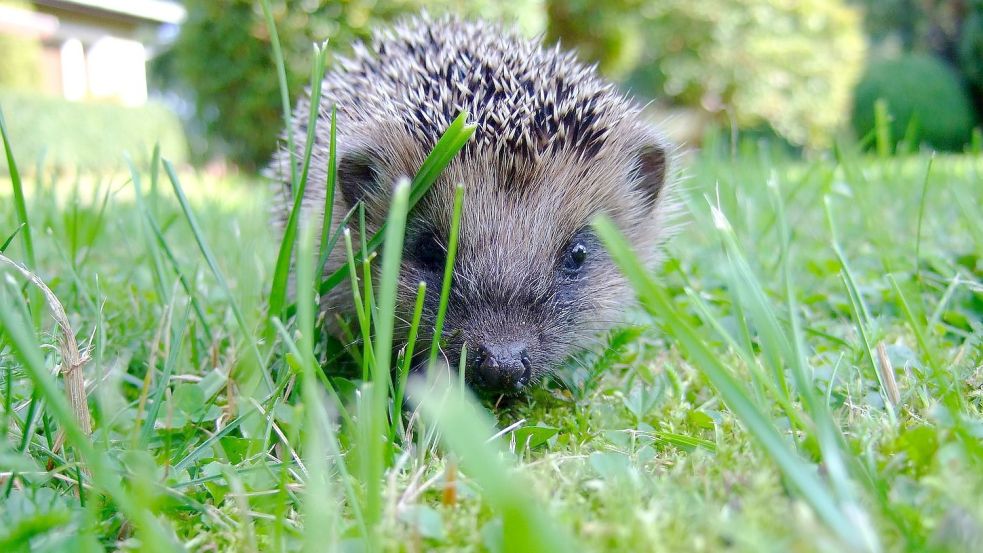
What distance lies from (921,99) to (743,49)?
20.1ft

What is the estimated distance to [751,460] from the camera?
1.11 metres

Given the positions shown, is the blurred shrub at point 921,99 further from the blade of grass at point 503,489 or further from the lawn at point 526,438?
the blade of grass at point 503,489

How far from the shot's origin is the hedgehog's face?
69.1 inches

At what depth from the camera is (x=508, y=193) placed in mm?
2045

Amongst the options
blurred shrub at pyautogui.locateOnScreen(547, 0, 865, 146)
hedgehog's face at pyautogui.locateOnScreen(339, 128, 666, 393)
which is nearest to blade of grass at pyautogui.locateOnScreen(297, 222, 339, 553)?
hedgehog's face at pyautogui.locateOnScreen(339, 128, 666, 393)

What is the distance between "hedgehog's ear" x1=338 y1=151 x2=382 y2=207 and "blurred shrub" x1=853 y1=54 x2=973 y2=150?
17431 mm

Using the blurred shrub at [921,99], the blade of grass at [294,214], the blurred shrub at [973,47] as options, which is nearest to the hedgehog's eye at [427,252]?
the blade of grass at [294,214]

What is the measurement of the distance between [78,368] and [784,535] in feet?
4.11

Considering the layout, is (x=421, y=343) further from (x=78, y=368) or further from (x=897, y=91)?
(x=897, y=91)

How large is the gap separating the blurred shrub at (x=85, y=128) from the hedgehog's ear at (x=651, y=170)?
11.5 metres

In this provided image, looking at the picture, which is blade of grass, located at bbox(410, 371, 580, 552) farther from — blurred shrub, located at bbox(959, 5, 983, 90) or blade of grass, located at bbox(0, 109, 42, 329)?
blurred shrub, located at bbox(959, 5, 983, 90)

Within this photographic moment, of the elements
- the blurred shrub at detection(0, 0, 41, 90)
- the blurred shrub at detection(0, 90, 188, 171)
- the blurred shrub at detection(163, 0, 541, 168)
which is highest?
the blurred shrub at detection(163, 0, 541, 168)

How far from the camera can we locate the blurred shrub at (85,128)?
1231 cm

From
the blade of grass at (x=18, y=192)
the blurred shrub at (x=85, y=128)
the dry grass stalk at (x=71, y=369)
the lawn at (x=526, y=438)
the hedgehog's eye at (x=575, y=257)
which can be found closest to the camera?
the lawn at (x=526, y=438)
